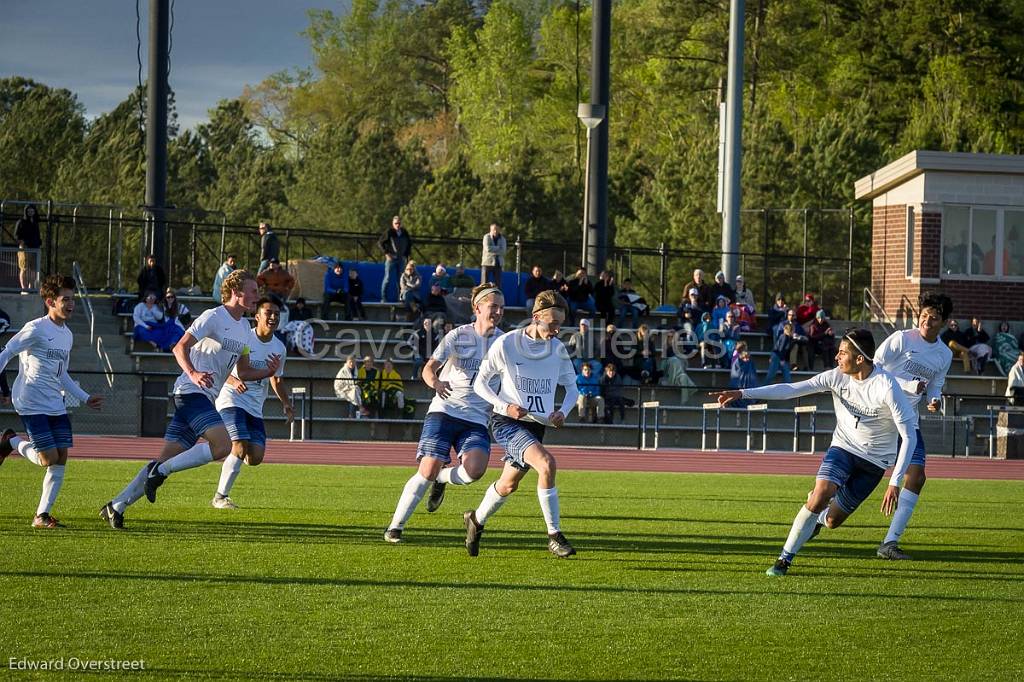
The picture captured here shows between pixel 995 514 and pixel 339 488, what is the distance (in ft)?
22.9

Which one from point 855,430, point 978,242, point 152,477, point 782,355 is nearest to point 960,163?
point 978,242

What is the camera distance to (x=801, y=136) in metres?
54.1

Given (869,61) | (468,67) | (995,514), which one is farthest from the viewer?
(468,67)

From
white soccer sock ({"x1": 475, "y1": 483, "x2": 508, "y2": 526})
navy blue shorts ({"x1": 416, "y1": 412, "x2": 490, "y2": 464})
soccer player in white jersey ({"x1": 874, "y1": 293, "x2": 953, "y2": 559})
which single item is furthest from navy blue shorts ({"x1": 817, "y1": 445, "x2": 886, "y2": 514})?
navy blue shorts ({"x1": 416, "y1": 412, "x2": 490, "y2": 464})

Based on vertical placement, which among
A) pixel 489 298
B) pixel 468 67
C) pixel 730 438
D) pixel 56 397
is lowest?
pixel 730 438

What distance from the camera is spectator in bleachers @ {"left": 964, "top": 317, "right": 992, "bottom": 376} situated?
27.5m

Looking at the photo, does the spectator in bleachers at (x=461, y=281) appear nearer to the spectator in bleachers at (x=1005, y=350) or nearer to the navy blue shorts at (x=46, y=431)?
the spectator in bleachers at (x=1005, y=350)

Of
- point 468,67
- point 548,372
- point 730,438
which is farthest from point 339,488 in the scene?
point 468,67

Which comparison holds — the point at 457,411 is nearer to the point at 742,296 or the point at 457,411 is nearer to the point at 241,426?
the point at 241,426

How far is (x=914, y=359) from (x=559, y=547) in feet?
11.0

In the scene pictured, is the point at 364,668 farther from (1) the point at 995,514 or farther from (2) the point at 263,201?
(2) the point at 263,201

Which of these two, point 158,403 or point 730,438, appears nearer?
point 158,403

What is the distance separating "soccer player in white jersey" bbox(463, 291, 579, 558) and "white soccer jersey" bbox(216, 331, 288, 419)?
2.44 m

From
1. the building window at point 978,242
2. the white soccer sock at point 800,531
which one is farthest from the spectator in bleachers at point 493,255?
the white soccer sock at point 800,531
